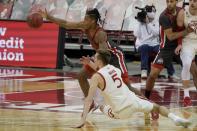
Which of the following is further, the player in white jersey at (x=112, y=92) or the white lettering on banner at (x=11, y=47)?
the white lettering on banner at (x=11, y=47)

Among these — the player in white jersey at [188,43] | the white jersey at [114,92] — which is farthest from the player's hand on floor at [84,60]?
the player in white jersey at [188,43]

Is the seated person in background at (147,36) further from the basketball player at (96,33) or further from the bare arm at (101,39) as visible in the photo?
the bare arm at (101,39)

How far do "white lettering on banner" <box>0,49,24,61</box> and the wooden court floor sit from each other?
908 mm

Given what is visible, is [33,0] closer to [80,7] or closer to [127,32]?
[80,7]

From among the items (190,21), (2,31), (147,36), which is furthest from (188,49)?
(2,31)

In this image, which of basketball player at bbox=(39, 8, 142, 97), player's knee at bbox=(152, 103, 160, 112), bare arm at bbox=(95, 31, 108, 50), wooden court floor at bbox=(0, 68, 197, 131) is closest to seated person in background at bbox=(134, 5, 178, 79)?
wooden court floor at bbox=(0, 68, 197, 131)

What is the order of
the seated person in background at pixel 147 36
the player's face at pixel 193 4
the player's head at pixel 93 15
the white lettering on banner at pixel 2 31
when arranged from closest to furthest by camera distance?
the player's head at pixel 93 15, the player's face at pixel 193 4, the seated person in background at pixel 147 36, the white lettering on banner at pixel 2 31

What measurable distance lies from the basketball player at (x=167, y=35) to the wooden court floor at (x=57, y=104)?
0.67 m

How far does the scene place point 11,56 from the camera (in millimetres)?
18766

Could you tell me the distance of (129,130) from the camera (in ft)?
29.5

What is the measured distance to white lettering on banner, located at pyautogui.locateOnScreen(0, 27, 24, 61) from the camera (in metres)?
18.6

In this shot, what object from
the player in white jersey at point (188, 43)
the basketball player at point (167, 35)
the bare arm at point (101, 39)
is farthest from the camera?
the player in white jersey at point (188, 43)

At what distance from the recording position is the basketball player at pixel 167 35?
1146 cm

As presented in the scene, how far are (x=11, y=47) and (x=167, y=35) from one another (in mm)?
8045
